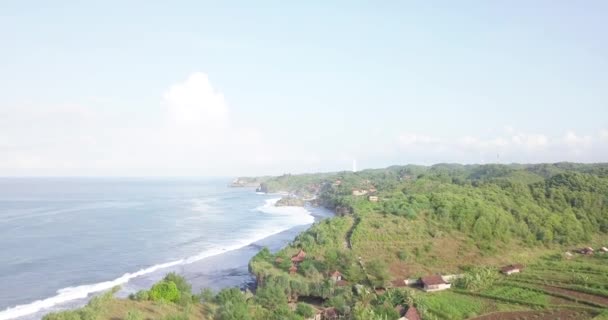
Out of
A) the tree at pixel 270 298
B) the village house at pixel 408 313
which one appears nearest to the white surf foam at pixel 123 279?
the tree at pixel 270 298

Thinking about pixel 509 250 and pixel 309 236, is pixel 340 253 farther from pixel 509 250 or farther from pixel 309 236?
pixel 509 250

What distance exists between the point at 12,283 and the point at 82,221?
49139mm

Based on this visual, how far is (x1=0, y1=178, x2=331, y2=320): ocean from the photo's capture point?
50.3 metres

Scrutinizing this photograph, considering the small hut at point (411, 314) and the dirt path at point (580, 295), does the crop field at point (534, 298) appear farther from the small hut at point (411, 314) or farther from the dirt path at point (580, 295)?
the small hut at point (411, 314)

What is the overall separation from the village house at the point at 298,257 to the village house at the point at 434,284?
14031 millimetres

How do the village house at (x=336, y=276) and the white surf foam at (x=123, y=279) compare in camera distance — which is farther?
the village house at (x=336, y=276)

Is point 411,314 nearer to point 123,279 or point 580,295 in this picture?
point 580,295

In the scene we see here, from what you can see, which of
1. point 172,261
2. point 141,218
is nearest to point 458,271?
point 172,261

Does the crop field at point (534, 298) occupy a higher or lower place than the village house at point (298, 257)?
lower

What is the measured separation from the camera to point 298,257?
181 feet

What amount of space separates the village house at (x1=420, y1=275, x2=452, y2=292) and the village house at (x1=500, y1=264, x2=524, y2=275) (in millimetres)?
8488

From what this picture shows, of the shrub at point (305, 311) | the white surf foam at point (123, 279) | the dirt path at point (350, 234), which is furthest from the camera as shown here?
the dirt path at point (350, 234)

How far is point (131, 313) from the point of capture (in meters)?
30.1

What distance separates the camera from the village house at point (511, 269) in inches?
2023
